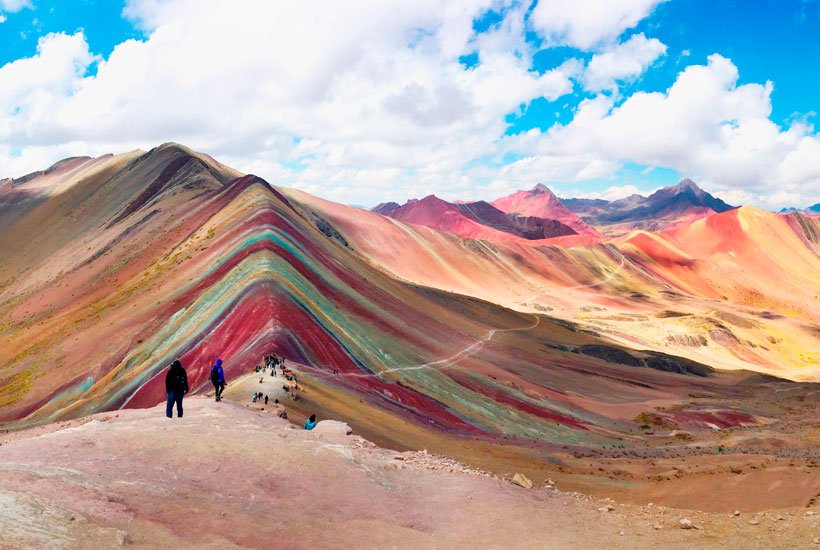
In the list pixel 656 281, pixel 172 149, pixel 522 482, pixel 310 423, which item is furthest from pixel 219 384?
pixel 656 281

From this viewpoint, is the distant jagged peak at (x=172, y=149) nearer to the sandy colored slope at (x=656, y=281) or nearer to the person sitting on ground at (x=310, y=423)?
the sandy colored slope at (x=656, y=281)

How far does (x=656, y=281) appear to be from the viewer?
159 metres

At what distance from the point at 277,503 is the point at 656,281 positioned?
526 ft

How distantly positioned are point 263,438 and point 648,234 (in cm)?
19066

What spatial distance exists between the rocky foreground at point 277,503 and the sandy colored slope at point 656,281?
79906mm

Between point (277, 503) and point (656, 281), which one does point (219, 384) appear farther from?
point (656, 281)

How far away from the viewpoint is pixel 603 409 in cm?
4834

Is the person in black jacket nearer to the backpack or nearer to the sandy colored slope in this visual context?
the backpack

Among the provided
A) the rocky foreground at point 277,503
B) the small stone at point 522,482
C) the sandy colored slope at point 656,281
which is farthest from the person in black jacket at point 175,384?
the sandy colored slope at point 656,281

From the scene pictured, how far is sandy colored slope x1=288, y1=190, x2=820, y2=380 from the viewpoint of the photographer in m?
101

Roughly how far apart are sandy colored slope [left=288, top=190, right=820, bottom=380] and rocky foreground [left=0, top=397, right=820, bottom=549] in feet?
262

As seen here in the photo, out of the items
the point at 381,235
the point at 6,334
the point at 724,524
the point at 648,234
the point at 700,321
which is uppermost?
the point at 648,234

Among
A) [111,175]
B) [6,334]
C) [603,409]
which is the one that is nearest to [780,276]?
[603,409]

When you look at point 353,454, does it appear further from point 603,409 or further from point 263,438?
point 603,409
